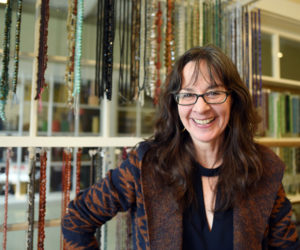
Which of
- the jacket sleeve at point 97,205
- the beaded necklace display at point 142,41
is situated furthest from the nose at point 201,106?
the beaded necklace display at point 142,41

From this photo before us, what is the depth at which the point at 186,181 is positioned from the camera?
85cm

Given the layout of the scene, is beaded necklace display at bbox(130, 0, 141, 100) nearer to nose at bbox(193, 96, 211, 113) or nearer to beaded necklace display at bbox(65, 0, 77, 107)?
beaded necklace display at bbox(65, 0, 77, 107)

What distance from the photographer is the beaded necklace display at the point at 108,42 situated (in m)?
1.15

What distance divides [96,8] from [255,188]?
107 centimetres

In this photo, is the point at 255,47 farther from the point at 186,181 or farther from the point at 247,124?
the point at 186,181

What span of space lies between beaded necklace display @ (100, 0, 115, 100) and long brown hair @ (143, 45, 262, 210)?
0.33 meters

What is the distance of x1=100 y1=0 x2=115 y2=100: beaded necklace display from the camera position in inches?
45.3

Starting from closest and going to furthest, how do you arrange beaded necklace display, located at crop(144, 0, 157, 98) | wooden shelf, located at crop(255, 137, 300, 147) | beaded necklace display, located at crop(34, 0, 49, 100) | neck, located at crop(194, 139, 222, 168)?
neck, located at crop(194, 139, 222, 168)
beaded necklace display, located at crop(34, 0, 49, 100)
beaded necklace display, located at crop(144, 0, 157, 98)
wooden shelf, located at crop(255, 137, 300, 147)

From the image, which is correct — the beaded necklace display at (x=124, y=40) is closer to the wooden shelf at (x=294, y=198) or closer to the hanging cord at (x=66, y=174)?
the hanging cord at (x=66, y=174)

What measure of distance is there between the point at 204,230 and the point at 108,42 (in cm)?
87

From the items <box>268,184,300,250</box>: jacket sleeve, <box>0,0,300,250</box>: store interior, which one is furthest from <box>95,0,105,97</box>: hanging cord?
<box>268,184,300,250</box>: jacket sleeve

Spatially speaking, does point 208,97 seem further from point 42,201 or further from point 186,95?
point 42,201

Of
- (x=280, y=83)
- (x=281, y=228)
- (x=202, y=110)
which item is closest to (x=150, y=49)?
(x=202, y=110)

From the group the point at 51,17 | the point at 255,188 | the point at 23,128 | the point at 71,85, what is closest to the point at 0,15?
the point at 51,17
